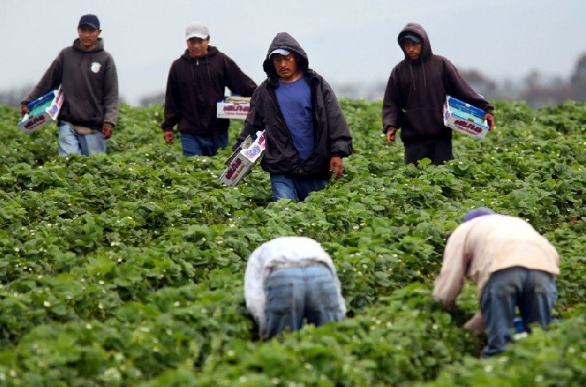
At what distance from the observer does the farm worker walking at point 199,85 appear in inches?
527

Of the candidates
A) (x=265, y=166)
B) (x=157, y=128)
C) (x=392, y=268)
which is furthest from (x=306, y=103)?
(x=157, y=128)

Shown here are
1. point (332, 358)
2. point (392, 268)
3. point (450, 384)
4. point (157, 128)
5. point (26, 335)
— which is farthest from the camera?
point (157, 128)

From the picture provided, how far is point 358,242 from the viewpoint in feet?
30.1

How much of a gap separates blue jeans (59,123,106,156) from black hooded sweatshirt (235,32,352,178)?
3399 mm

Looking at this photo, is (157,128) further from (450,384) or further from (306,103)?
(450,384)

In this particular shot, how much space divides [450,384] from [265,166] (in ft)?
16.5

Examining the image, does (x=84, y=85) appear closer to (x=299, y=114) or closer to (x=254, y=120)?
(x=254, y=120)

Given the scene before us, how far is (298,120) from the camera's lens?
10.6m

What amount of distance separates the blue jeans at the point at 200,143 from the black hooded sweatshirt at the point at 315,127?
2965 millimetres

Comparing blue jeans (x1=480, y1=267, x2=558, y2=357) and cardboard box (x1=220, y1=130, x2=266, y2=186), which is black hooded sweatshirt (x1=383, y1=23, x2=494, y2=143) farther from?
blue jeans (x1=480, y1=267, x2=558, y2=357)

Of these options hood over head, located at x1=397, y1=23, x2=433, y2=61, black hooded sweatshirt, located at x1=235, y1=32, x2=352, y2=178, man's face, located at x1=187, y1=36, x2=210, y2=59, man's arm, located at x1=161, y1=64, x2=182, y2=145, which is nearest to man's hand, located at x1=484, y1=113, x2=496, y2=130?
hood over head, located at x1=397, y1=23, x2=433, y2=61

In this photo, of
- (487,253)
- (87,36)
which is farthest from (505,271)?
(87,36)

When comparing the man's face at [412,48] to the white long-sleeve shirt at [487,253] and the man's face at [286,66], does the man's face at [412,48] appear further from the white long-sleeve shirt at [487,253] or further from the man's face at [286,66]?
the white long-sleeve shirt at [487,253]

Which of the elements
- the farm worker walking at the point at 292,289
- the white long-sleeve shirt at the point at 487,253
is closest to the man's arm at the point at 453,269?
the white long-sleeve shirt at the point at 487,253
